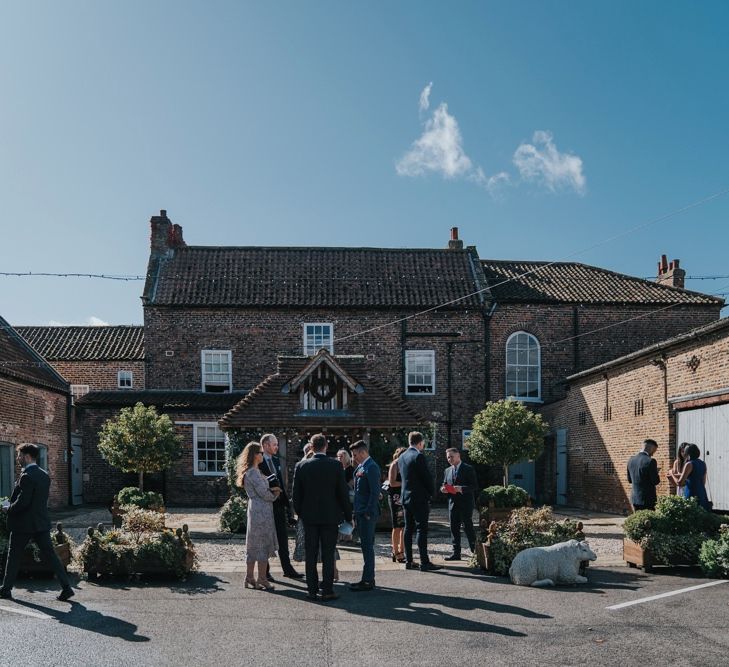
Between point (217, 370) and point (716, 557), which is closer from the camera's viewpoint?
point (716, 557)

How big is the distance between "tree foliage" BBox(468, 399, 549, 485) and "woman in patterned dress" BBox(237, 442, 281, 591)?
11.9 metres

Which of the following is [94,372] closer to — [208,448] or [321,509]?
[208,448]

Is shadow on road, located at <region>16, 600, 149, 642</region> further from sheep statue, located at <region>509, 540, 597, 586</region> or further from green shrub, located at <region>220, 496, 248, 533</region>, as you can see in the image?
green shrub, located at <region>220, 496, 248, 533</region>

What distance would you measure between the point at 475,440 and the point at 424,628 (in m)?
13.7

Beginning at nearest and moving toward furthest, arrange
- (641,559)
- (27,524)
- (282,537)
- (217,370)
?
(27,524) < (282,537) < (641,559) < (217,370)

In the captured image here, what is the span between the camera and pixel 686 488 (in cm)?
1206

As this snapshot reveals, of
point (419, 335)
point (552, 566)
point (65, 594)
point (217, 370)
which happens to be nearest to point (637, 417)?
point (419, 335)

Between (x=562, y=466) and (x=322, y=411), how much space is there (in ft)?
33.3

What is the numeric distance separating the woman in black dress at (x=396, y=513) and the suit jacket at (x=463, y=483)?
82 centimetres

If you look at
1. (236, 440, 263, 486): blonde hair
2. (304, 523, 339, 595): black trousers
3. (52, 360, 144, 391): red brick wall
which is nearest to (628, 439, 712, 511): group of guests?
(304, 523, 339, 595): black trousers

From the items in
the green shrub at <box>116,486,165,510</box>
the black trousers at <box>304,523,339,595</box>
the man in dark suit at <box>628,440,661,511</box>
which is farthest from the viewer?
the green shrub at <box>116,486,165,510</box>

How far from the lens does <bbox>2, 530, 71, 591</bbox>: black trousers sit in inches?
333

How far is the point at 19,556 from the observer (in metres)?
8.60

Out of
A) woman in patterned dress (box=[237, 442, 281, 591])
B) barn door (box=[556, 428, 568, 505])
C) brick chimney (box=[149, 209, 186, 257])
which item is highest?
brick chimney (box=[149, 209, 186, 257])
